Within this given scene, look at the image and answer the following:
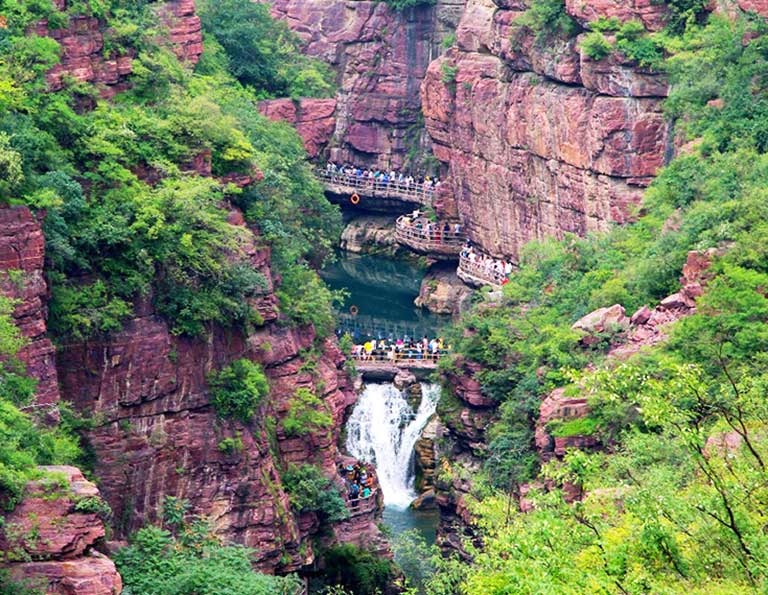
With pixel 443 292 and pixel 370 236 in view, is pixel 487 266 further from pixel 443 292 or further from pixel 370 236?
pixel 370 236

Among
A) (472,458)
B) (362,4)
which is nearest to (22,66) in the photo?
(472,458)

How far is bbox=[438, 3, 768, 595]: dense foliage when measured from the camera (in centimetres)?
2988

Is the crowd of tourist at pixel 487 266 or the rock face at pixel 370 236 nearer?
the crowd of tourist at pixel 487 266

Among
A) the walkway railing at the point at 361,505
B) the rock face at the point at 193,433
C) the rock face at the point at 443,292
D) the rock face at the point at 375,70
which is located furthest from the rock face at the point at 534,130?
the rock face at the point at 193,433

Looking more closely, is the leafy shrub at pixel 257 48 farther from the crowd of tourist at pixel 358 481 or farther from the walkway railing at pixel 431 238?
the crowd of tourist at pixel 358 481

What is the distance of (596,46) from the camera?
62.1m

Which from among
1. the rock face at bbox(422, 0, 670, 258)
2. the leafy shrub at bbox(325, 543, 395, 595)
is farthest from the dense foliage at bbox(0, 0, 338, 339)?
the rock face at bbox(422, 0, 670, 258)

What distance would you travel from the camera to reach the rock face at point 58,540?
34.8 metres

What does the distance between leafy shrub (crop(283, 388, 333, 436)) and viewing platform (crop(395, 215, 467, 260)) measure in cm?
2834

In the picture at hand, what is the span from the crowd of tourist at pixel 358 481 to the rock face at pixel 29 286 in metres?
11.9

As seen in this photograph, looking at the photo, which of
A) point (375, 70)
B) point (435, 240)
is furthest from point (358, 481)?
point (375, 70)

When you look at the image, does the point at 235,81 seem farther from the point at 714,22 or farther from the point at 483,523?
the point at 483,523

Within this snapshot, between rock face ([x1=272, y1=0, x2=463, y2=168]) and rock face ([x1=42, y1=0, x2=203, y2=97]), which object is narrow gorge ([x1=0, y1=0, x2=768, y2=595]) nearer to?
rock face ([x1=42, y1=0, x2=203, y2=97])

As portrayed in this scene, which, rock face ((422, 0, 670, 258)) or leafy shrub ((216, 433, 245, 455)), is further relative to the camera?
rock face ((422, 0, 670, 258))
